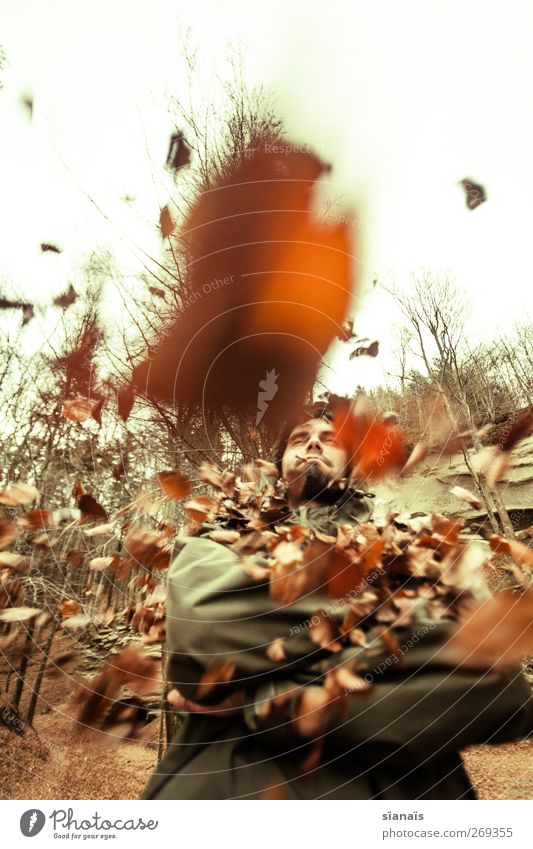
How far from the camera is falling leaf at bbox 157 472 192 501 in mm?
1293

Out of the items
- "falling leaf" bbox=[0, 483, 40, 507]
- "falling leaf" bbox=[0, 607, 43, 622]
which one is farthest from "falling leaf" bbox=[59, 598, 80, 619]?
"falling leaf" bbox=[0, 483, 40, 507]

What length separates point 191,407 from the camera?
1.36 m

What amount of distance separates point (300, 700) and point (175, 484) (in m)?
0.67

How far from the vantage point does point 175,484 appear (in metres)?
1.30

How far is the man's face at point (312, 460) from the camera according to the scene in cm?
125

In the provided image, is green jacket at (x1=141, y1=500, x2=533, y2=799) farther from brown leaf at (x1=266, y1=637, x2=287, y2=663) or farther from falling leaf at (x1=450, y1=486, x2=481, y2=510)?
falling leaf at (x1=450, y1=486, x2=481, y2=510)

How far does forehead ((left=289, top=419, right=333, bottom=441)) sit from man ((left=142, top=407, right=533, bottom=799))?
427 mm

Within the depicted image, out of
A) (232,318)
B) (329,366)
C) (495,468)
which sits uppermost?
(232,318)

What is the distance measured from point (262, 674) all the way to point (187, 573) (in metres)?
0.26

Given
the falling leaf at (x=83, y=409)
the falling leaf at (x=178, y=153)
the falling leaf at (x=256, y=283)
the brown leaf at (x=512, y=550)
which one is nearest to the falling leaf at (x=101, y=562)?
the falling leaf at (x=83, y=409)

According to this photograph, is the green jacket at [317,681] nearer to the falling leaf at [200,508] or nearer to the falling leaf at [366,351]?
the falling leaf at [200,508]

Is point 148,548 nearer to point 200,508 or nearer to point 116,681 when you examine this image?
point 200,508
